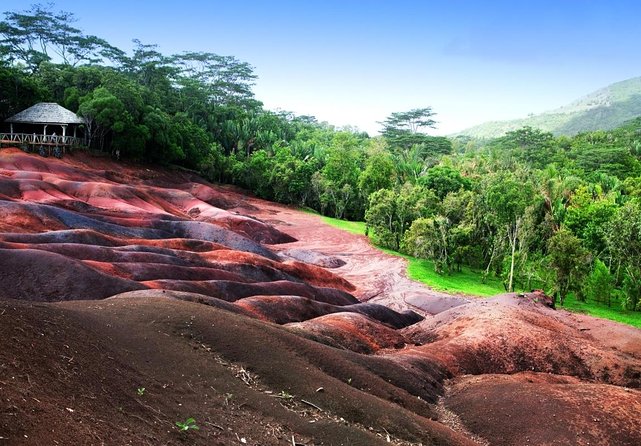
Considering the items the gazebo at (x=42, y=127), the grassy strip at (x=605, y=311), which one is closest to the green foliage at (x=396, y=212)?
the grassy strip at (x=605, y=311)

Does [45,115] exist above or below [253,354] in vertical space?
above

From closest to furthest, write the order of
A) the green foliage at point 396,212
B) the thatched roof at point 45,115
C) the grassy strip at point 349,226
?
the green foliage at point 396,212, the thatched roof at point 45,115, the grassy strip at point 349,226

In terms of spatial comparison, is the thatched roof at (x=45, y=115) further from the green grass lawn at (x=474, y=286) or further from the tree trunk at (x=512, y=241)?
the tree trunk at (x=512, y=241)

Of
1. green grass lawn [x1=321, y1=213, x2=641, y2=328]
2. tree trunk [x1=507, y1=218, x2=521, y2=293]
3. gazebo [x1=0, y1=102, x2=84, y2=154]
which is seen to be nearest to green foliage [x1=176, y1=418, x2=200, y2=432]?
green grass lawn [x1=321, y1=213, x2=641, y2=328]

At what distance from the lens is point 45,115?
189ft

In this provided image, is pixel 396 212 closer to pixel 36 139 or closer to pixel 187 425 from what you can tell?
pixel 36 139

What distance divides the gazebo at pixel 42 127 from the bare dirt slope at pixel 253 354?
54.5 feet

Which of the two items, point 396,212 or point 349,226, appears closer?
point 396,212

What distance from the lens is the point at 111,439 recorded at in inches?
291

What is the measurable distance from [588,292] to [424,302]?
554 inches

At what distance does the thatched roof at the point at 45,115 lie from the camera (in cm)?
5697

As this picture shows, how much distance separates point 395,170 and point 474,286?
3446 cm

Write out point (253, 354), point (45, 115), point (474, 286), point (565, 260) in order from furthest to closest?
point (45, 115) < point (474, 286) < point (565, 260) < point (253, 354)

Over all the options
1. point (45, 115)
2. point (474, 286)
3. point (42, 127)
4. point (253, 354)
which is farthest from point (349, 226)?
point (253, 354)
